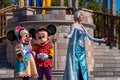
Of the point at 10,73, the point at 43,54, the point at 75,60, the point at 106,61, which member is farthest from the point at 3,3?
A: the point at 75,60

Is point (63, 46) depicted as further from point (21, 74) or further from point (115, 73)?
point (21, 74)

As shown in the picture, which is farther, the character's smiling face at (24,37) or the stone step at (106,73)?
the stone step at (106,73)

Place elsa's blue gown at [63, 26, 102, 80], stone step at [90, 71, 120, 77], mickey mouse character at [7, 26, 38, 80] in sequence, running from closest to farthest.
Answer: elsa's blue gown at [63, 26, 102, 80] < mickey mouse character at [7, 26, 38, 80] < stone step at [90, 71, 120, 77]

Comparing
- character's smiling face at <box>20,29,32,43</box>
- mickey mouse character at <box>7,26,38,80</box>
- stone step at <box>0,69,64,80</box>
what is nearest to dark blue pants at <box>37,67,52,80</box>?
mickey mouse character at <box>7,26,38,80</box>

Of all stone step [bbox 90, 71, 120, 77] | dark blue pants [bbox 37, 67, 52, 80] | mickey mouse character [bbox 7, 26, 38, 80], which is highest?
mickey mouse character [bbox 7, 26, 38, 80]

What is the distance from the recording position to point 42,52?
12.9m

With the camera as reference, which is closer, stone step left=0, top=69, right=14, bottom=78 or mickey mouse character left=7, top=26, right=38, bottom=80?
mickey mouse character left=7, top=26, right=38, bottom=80

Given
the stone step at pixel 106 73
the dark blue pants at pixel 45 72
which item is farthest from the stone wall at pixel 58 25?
the dark blue pants at pixel 45 72

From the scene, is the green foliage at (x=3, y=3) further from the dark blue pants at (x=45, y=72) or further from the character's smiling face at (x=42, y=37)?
the dark blue pants at (x=45, y=72)

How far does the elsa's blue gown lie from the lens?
41.1 ft

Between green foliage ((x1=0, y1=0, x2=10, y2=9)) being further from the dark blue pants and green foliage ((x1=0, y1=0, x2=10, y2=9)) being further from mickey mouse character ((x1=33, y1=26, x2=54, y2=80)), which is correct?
the dark blue pants

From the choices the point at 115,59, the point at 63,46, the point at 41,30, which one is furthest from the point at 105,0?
the point at 41,30

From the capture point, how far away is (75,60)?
12.6 metres

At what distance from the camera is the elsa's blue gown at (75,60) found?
12.5 meters
